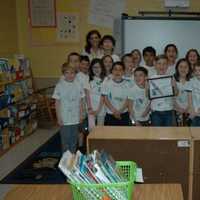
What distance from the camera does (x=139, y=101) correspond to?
12.1ft

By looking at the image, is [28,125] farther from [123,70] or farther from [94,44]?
[123,70]

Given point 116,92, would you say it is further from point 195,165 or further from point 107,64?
point 195,165

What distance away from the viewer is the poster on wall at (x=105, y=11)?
539 cm

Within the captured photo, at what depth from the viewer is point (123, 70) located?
12.2ft

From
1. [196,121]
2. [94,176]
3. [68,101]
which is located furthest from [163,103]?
[94,176]

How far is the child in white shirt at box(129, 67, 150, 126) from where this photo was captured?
12.0ft

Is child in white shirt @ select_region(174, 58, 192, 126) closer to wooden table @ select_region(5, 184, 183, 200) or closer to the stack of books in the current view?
wooden table @ select_region(5, 184, 183, 200)

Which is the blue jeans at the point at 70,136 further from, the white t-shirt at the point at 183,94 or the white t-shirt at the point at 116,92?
the white t-shirt at the point at 183,94

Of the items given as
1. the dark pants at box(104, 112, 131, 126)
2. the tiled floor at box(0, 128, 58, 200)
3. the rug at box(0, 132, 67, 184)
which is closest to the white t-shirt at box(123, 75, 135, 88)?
the dark pants at box(104, 112, 131, 126)

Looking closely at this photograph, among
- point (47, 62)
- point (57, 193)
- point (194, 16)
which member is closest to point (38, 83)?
point (47, 62)

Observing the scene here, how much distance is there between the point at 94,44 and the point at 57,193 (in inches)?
115

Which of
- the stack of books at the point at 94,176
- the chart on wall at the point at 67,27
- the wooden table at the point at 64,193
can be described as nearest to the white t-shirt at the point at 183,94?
the wooden table at the point at 64,193

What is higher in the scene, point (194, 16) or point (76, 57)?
point (194, 16)

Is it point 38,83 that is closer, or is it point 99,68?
point 99,68
